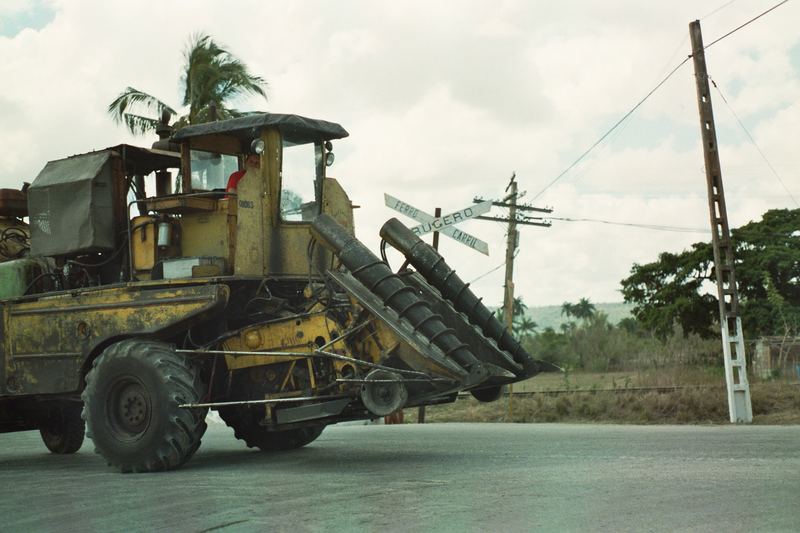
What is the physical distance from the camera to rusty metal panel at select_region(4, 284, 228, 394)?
11.0 meters

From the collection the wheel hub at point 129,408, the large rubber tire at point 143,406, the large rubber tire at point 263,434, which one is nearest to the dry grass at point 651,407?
the large rubber tire at point 263,434

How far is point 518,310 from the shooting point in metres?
142

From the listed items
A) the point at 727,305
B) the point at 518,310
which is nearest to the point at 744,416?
the point at 727,305

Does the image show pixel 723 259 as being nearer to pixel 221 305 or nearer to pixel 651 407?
pixel 651 407

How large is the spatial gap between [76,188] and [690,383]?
14.4 meters

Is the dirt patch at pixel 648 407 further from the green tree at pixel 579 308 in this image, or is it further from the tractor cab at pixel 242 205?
the green tree at pixel 579 308

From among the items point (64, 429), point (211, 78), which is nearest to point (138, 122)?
point (211, 78)

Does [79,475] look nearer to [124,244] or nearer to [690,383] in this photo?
[124,244]

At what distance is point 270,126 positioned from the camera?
11734 millimetres

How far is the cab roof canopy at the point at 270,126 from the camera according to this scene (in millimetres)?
11656

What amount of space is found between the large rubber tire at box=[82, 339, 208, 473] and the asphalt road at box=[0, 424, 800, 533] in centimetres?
23

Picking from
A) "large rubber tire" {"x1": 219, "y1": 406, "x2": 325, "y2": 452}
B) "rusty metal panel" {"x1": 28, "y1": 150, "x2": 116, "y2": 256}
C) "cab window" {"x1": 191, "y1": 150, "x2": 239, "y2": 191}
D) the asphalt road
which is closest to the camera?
the asphalt road

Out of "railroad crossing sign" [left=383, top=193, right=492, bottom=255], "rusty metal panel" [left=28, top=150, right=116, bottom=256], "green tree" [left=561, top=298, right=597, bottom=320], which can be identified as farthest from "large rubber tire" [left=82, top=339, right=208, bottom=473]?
"green tree" [left=561, top=298, right=597, bottom=320]

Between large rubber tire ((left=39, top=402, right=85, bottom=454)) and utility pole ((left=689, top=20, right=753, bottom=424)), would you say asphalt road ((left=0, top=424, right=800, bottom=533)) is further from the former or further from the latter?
utility pole ((left=689, top=20, right=753, bottom=424))
